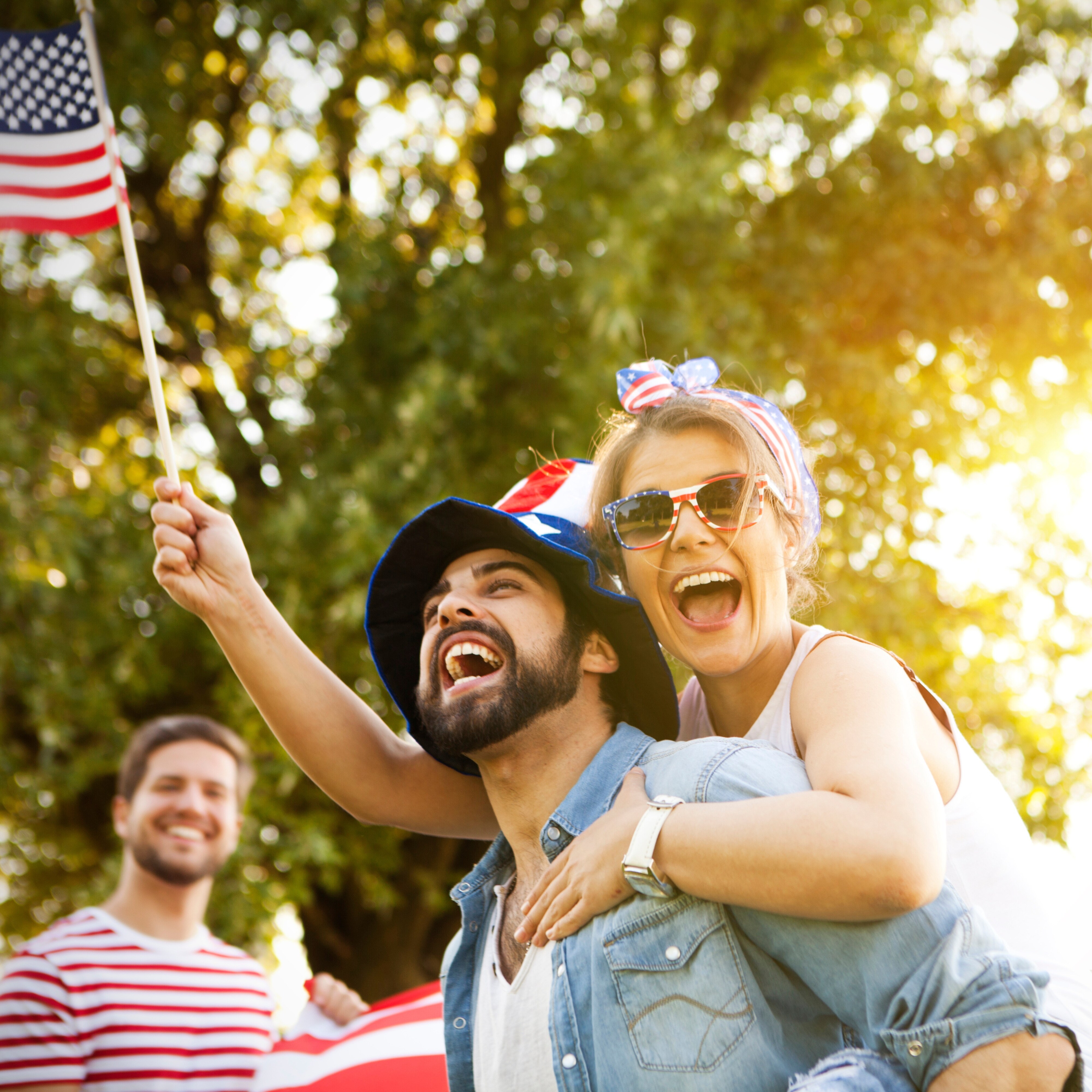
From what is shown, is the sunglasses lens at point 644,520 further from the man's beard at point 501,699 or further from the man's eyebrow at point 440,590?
the man's eyebrow at point 440,590

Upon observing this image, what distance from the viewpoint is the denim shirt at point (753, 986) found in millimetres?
1541

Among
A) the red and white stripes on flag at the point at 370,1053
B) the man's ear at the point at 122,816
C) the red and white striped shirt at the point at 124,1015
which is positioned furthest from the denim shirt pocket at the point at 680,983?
the man's ear at the point at 122,816

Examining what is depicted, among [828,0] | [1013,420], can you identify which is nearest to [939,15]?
[828,0]

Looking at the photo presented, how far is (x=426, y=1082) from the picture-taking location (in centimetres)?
283

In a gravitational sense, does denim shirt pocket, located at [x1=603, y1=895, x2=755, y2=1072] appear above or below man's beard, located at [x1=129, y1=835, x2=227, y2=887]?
below

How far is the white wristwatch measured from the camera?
1.75 metres

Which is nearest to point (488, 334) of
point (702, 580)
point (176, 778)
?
point (176, 778)

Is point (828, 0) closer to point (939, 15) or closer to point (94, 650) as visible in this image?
point (939, 15)

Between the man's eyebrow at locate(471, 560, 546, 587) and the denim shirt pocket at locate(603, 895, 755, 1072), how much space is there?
2.81 feet

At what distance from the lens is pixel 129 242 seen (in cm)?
273

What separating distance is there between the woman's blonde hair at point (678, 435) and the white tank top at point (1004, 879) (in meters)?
0.50

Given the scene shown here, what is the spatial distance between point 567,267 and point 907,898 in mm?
5408

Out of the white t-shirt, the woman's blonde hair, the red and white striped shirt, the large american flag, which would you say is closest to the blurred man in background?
the red and white striped shirt

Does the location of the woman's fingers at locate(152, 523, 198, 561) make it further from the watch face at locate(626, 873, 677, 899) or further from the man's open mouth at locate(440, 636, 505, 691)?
the watch face at locate(626, 873, 677, 899)
